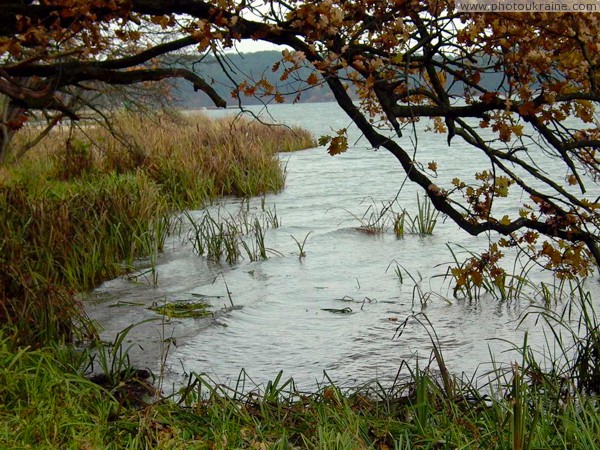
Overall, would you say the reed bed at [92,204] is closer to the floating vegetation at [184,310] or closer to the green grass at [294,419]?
the floating vegetation at [184,310]

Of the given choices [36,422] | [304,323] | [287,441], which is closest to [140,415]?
[36,422]

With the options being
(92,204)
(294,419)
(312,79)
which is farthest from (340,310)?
(312,79)

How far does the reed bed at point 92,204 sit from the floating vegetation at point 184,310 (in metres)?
0.84

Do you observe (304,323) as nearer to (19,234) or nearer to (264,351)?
(264,351)

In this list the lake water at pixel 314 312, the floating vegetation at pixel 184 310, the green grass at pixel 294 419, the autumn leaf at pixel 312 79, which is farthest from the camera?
the floating vegetation at pixel 184 310

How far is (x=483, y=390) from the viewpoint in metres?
5.41

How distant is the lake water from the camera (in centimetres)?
625

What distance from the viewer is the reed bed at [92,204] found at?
577cm

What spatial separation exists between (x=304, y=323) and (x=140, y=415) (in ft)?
11.5

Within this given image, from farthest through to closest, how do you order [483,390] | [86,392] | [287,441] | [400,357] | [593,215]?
1. [400,357]
2. [483,390]
3. [593,215]
4. [86,392]
5. [287,441]

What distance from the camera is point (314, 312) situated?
7754 millimetres

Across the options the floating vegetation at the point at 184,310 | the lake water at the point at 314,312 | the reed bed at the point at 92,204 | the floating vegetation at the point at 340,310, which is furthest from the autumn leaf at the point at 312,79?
the floating vegetation at the point at 340,310

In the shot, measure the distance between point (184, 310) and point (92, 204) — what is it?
1900 millimetres

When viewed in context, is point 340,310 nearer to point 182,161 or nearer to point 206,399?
point 206,399
